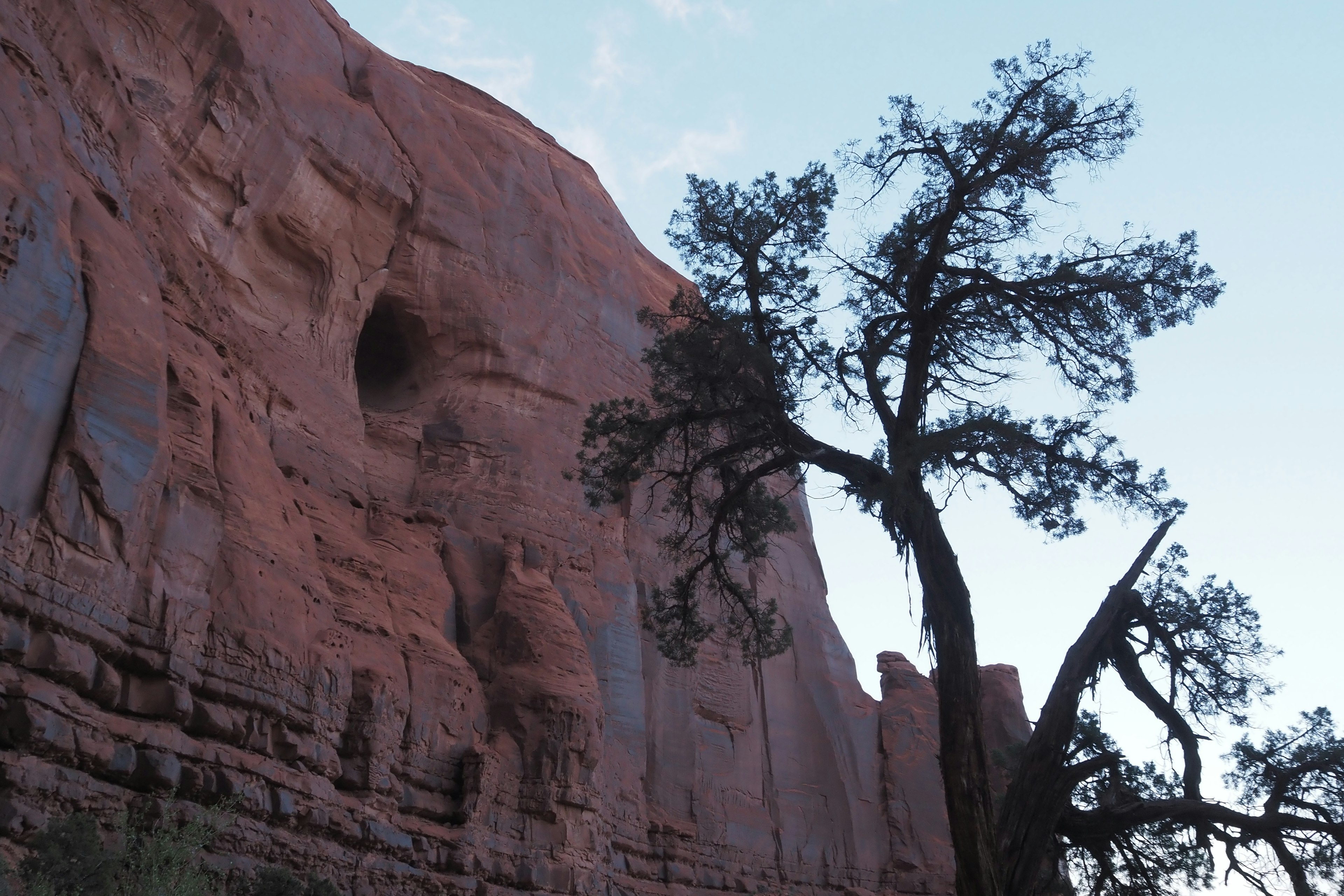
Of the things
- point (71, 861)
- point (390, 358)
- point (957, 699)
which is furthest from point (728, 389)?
point (390, 358)

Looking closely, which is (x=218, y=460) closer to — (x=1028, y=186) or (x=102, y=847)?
(x=102, y=847)

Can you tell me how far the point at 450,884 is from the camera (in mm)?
A: 16797

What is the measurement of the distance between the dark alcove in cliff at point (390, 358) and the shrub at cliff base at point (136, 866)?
13.6m

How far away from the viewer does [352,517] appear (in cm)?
1939

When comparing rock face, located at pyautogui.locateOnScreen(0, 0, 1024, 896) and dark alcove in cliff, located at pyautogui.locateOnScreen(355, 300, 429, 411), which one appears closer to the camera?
rock face, located at pyautogui.locateOnScreen(0, 0, 1024, 896)

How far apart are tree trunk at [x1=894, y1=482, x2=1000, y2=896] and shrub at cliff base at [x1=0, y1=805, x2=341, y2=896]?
6722mm

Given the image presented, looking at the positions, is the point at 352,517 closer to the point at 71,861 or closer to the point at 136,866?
the point at 136,866

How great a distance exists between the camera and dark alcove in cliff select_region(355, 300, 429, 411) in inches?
976

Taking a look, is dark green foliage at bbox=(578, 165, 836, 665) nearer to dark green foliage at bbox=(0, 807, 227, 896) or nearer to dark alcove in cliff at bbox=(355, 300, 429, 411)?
dark green foliage at bbox=(0, 807, 227, 896)

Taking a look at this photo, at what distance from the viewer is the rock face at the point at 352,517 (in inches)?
463

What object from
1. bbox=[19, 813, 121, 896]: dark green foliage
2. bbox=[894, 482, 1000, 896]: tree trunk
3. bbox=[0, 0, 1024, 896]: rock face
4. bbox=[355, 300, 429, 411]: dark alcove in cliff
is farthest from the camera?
bbox=[355, 300, 429, 411]: dark alcove in cliff

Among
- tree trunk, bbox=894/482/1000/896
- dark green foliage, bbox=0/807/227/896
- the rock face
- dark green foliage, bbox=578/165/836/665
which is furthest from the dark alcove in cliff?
tree trunk, bbox=894/482/1000/896

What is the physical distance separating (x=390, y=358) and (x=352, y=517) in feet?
23.6

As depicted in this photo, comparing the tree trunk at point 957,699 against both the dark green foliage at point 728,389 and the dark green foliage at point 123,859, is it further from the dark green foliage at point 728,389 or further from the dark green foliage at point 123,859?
the dark green foliage at point 123,859
